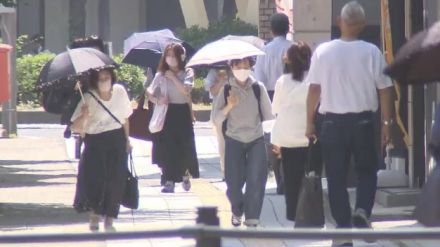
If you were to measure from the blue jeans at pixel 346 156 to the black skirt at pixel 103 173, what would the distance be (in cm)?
240

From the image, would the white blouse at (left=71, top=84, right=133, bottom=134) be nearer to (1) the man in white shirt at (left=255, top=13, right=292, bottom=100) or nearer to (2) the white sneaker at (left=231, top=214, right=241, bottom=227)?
(2) the white sneaker at (left=231, top=214, right=241, bottom=227)

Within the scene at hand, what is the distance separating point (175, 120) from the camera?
48.6ft

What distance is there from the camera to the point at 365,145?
32.6 feet

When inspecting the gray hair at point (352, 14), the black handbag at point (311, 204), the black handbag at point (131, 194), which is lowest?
the black handbag at point (131, 194)

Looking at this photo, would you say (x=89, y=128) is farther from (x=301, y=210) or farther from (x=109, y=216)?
(x=301, y=210)

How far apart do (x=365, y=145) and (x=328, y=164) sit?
319 millimetres

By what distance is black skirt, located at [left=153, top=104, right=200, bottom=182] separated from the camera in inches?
583

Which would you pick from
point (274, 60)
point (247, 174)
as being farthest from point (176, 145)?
point (247, 174)

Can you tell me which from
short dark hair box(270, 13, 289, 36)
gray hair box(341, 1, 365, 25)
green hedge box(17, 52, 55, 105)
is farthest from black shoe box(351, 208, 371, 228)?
green hedge box(17, 52, 55, 105)

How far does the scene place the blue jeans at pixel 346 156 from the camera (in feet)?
32.5

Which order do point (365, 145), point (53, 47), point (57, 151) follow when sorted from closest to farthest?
1. point (365, 145)
2. point (57, 151)
3. point (53, 47)

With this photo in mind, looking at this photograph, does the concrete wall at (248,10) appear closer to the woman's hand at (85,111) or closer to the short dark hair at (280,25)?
the short dark hair at (280,25)

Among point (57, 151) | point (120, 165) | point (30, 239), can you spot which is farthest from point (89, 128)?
point (57, 151)

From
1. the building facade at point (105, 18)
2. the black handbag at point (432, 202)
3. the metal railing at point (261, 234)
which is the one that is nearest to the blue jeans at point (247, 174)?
the black handbag at point (432, 202)
